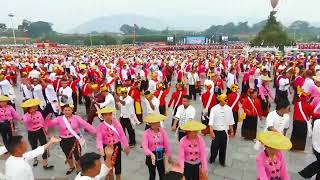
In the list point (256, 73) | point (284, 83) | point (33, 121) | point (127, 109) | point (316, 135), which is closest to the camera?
point (316, 135)

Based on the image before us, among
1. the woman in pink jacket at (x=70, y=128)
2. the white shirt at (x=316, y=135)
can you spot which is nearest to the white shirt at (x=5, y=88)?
the woman in pink jacket at (x=70, y=128)

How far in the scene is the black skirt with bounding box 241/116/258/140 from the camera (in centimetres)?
909

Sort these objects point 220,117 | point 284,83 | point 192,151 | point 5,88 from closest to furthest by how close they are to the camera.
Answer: point 192,151, point 220,117, point 5,88, point 284,83

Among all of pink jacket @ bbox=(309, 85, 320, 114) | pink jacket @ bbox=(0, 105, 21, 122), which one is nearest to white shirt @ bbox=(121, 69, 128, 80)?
pink jacket @ bbox=(0, 105, 21, 122)

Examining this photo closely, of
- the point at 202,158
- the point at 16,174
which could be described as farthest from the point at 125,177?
the point at 16,174

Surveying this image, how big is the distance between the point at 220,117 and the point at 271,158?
8.88 ft

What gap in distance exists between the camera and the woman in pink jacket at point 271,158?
414 centimetres

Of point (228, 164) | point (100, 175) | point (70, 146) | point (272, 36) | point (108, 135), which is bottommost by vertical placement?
point (228, 164)

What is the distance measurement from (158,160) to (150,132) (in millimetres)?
552

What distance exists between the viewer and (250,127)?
914 centimetres

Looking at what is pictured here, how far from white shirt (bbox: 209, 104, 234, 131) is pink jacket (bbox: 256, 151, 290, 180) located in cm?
264

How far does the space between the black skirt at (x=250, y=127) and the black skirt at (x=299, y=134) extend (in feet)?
3.62

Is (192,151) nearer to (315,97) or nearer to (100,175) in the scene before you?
(100,175)

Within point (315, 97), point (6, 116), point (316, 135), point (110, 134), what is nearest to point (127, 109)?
point (110, 134)
